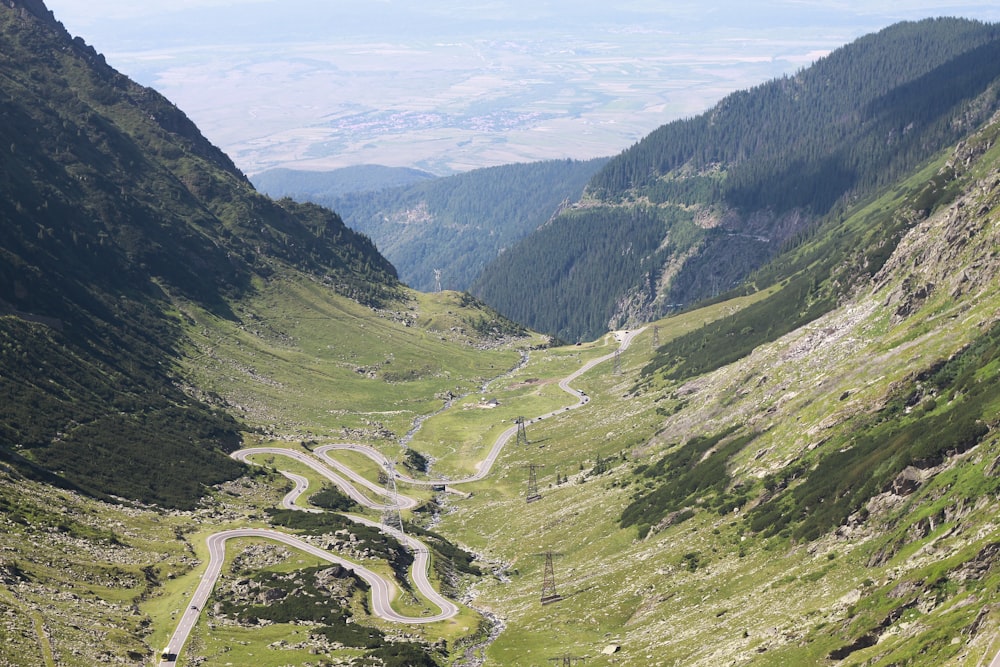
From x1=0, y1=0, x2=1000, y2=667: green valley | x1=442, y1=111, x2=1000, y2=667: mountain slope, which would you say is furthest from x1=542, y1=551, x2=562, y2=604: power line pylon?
x1=442, y1=111, x2=1000, y2=667: mountain slope

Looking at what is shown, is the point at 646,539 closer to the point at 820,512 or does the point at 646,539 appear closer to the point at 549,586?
the point at 549,586

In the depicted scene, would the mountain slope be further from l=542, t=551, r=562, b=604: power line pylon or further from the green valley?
l=542, t=551, r=562, b=604: power line pylon

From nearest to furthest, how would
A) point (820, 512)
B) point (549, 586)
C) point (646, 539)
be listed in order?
point (820, 512), point (549, 586), point (646, 539)

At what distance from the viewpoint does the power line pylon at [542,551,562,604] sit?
141 metres

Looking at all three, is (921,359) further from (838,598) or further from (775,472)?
(838,598)

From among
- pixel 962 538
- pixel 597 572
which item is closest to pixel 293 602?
pixel 597 572

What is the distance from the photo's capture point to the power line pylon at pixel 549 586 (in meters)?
141

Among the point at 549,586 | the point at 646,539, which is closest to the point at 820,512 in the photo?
the point at 646,539

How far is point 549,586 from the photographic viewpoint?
148 metres

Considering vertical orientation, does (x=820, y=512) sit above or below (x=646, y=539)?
above

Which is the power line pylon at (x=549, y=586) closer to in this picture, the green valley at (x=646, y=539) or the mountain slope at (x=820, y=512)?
the green valley at (x=646, y=539)

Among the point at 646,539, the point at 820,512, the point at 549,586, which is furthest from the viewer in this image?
the point at 646,539

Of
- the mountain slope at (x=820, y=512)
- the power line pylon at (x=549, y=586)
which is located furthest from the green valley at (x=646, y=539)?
the power line pylon at (x=549, y=586)

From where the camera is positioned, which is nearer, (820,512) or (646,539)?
(820,512)
